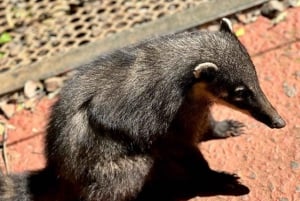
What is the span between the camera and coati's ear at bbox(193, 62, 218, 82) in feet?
13.3

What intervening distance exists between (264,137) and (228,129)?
11.3 inches

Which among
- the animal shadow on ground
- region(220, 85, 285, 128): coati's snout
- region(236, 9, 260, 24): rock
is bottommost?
the animal shadow on ground

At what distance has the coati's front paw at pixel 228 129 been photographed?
5.07 metres

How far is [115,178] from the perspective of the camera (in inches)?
175

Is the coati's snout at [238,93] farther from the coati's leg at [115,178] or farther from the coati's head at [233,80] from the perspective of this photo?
the coati's leg at [115,178]

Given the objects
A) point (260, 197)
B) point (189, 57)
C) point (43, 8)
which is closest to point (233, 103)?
point (189, 57)

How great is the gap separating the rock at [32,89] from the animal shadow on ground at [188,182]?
5.03 feet

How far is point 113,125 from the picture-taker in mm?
4316

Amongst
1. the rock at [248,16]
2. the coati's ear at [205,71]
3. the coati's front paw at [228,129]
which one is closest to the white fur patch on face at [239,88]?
the coati's ear at [205,71]

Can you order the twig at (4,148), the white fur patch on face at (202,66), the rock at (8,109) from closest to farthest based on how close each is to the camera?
the white fur patch on face at (202,66), the twig at (4,148), the rock at (8,109)

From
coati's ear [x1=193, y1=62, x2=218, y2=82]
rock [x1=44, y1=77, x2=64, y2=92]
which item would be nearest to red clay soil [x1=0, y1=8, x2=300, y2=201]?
rock [x1=44, y1=77, x2=64, y2=92]

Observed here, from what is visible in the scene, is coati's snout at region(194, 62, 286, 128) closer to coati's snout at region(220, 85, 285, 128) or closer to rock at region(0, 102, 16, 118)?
coati's snout at region(220, 85, 285, 128)

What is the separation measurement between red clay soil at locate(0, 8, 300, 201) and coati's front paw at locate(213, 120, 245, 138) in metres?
0.05

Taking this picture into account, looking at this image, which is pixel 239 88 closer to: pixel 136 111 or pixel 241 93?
pixel 241 93
